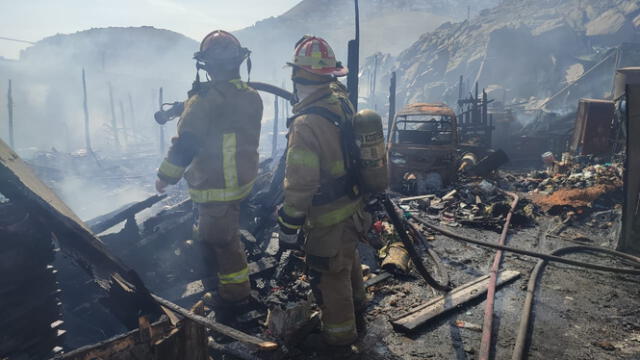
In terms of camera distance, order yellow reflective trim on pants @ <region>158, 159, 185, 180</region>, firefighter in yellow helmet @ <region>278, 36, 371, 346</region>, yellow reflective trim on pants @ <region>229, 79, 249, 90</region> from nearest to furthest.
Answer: firefighter in yellow helmet @ <region>278, 36, 371, 346</region> → yellow reflective trim on pants @ <region>158, 159, 185, 180</region> → yellow reflective trim on pants @ <region>229, 79, 249, 90</region>

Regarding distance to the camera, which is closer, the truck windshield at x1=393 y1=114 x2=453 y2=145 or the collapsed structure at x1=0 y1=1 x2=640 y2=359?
the collapsed structure at x1=0 y1=1 x2=640 y2=359

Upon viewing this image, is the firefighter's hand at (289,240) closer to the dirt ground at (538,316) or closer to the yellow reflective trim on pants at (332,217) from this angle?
the yellow reflective trim on pants at (332,217)

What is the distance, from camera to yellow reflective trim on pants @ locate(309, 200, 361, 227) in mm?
2838

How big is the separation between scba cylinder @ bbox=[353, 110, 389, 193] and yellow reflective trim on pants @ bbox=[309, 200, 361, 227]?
255 millimetres

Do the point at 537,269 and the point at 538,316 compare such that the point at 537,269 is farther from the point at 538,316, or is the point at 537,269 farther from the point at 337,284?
the point at 337,284

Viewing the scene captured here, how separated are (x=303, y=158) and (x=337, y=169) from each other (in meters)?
0.34

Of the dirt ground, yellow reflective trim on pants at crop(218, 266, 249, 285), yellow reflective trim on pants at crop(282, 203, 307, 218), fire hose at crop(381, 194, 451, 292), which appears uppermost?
yellow reflective trim on pants at crop(282, 203, 307, 218)

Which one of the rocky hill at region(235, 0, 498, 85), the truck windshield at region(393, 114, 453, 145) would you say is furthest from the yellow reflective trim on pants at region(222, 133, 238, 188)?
the rocky hill at region(235, 0, 498, 85)

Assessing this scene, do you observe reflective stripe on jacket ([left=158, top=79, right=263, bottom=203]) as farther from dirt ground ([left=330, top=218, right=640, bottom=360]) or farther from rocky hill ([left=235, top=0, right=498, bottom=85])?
rocky hill ([left=235, top=0, right=498, bottom=85])

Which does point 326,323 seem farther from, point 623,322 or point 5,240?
point 623,322

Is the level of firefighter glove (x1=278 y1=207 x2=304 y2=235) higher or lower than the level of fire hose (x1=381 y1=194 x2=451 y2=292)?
higher

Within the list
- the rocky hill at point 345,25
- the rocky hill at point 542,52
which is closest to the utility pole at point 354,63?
the rocky hill at point 542,52

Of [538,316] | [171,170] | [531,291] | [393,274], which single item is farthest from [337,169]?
[531,291]

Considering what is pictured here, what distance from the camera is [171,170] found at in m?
3.23
